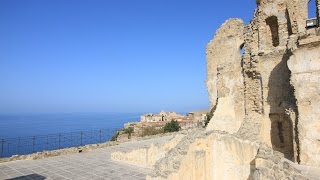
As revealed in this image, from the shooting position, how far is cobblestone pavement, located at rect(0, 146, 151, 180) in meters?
11.7

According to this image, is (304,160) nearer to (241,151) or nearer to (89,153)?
(241,151)

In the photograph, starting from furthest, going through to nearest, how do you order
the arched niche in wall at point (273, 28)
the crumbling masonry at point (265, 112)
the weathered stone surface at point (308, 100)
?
the arched niche in wall at point (273, 28)
the weathered stone surface at point (308, 100)
the crumbling masonry at point (265, 112)

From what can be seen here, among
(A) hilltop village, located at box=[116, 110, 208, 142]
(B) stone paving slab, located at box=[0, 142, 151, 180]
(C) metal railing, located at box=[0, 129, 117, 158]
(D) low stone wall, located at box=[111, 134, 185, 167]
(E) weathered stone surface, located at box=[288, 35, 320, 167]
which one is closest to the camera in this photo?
(B) stone paving slab, located at box=[0, 142, 151, 180]

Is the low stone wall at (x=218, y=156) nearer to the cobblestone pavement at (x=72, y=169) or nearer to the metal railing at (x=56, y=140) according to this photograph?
the cobblestone pavement at (x=72, y=169)

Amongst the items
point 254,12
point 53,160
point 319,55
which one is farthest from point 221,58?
point 53,160

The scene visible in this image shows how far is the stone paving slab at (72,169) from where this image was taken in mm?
11688

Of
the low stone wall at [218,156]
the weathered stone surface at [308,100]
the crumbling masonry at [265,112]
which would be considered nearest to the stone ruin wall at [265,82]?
the crumbling masonry at [265,112]

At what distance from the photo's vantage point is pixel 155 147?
14.0 metres

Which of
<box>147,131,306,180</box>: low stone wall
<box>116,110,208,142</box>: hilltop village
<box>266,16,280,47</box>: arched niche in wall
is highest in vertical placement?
<box>266,16,280,47</box>: arched niche in wall

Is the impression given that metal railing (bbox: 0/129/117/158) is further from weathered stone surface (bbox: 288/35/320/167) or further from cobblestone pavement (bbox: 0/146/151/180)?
weathered stone surface (bbox: 288/35/320/167)

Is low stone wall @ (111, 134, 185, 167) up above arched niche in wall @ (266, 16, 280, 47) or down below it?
below

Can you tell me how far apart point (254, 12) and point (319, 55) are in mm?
6122

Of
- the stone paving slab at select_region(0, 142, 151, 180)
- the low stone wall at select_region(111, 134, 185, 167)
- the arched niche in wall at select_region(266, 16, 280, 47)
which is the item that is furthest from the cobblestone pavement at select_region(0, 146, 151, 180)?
the arched niche in wall at select_region(266, 16, 280, 47)

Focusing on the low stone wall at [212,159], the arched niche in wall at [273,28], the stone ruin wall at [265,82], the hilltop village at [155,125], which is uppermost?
the arched niche in wall at [273,28]
